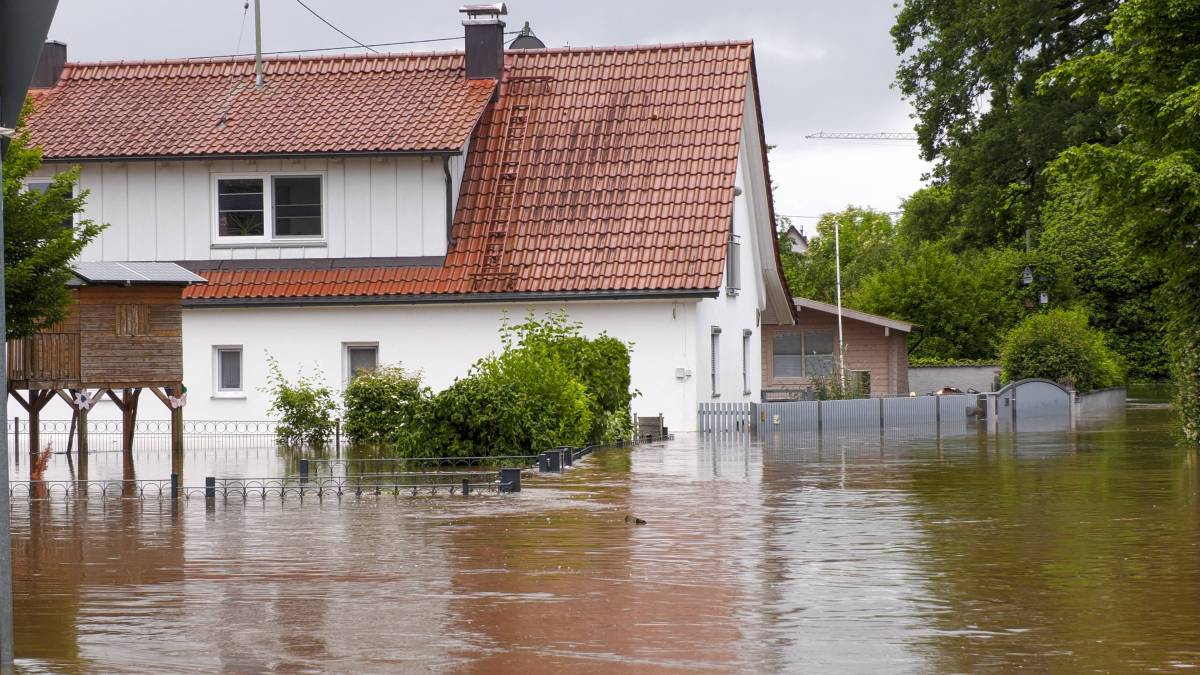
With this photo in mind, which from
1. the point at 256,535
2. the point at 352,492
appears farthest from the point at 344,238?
the point at 256,535

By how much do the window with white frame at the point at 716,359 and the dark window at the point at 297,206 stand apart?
341 inches

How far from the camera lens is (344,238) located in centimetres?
3491

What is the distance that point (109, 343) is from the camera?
88.3 feet

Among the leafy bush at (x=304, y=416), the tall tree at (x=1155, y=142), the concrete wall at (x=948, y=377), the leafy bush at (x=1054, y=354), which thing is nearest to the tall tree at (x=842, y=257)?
the concrete wall at (x=948, y=377)

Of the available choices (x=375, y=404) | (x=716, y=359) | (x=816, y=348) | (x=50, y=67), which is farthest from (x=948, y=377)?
(x=50, y=67)

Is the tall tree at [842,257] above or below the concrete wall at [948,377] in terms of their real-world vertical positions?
above

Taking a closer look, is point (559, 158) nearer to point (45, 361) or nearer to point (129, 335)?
point (129, 335)

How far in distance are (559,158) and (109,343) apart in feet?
38.9

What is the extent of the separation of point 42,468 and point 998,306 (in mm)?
47221

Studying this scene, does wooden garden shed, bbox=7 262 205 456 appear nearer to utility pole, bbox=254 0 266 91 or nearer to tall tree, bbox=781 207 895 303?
utility pole, bbox=254 0 266 91

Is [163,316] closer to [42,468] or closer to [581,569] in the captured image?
[42,468]

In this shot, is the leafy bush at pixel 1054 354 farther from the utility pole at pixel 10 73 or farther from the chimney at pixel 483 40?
the utility pole at pixel 10 73

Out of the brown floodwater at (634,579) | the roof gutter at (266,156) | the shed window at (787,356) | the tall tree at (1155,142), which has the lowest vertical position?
the brown floodwater at (634,579)

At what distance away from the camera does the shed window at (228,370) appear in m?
35.5
